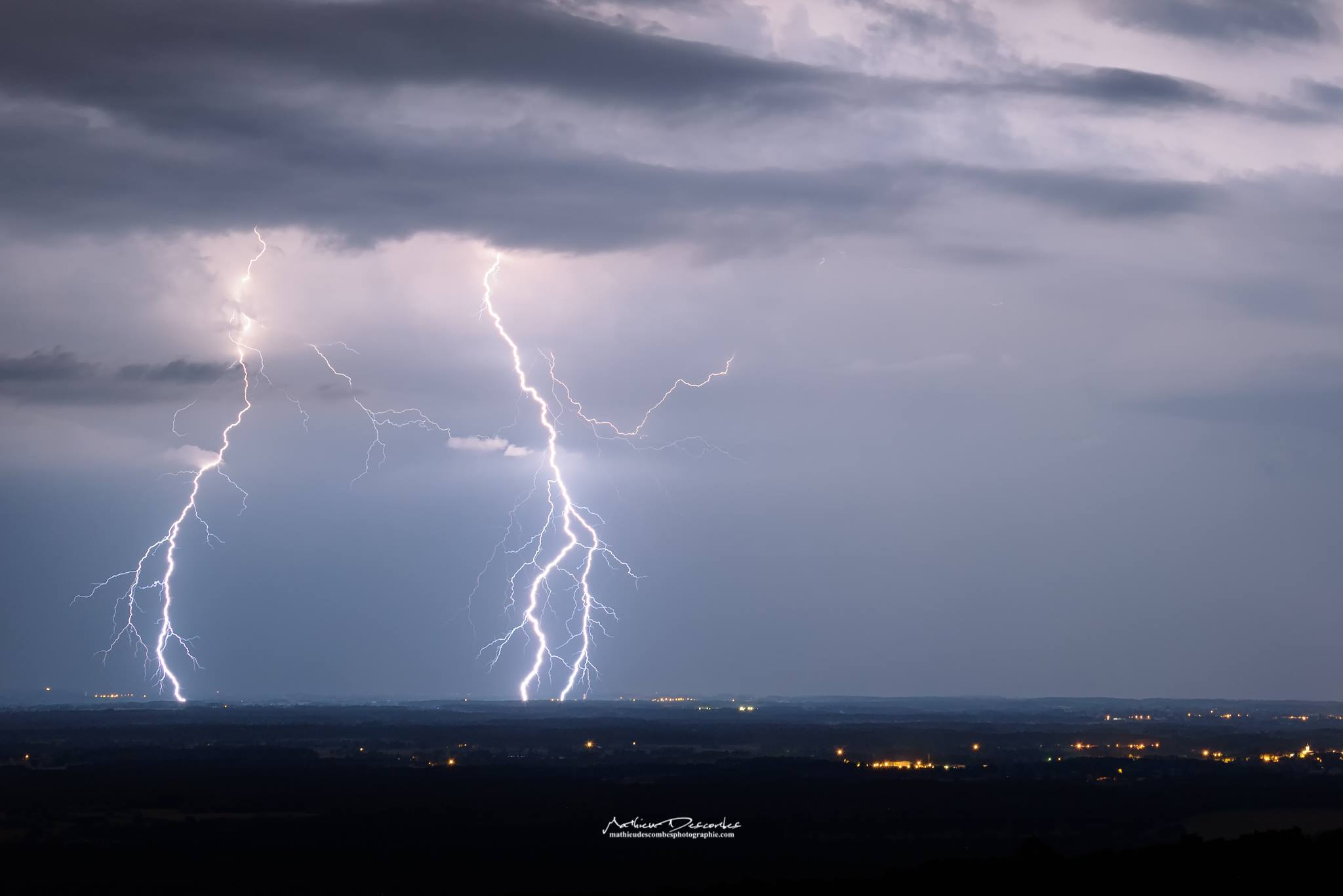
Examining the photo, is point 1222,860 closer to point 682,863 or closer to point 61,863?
point 682,863

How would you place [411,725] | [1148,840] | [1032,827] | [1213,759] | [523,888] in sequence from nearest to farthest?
[523,888]
[1148,840]
[1032,827]
[1213,759]
[411,725]

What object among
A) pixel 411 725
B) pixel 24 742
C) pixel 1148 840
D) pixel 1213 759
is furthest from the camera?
pixel 411 725

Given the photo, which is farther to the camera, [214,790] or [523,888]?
[214,790]

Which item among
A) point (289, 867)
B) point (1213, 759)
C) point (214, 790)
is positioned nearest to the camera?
point (289, 867)

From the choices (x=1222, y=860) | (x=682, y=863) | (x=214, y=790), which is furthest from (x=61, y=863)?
(x=1222, y=860)

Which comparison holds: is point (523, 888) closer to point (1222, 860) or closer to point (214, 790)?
point (1222, 860)

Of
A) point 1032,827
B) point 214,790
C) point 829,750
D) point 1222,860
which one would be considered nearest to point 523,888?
point 1222,860
